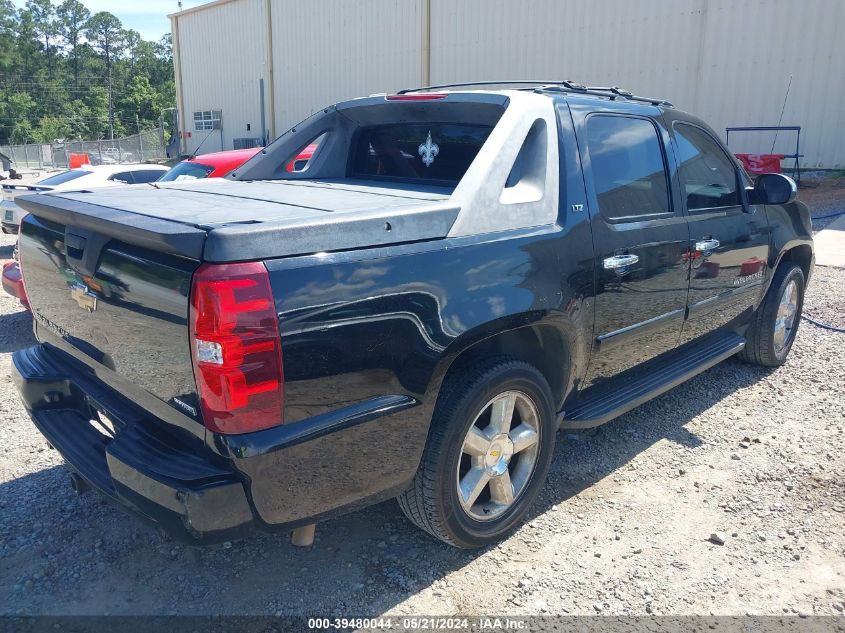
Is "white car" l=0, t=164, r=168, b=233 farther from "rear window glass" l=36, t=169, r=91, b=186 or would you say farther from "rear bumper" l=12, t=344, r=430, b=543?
"rear bumper" l=12, t=344, r=430, b=543

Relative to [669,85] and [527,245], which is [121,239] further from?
[669,85]

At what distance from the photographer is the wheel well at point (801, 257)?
16.7 feet

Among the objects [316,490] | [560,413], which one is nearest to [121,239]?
[316,490]

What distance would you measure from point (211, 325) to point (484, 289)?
3.44 feet

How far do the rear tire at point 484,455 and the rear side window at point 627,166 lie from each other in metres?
1.01

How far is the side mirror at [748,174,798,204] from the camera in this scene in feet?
13.9

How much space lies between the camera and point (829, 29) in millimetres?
14070

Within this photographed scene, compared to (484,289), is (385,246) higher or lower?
higher

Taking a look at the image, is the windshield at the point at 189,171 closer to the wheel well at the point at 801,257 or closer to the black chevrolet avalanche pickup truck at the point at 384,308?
the black chevrolet avalanche pickup truck at the point at 384,308

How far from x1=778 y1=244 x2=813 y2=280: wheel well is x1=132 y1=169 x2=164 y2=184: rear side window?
25.8ft

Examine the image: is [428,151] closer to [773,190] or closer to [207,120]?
[773,190]

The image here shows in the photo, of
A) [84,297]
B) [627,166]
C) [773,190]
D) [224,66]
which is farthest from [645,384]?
[224,66]

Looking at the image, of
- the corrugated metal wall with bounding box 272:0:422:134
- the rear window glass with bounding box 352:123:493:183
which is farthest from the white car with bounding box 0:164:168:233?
the corrugated metal wall with bounding box 272:0:422:134

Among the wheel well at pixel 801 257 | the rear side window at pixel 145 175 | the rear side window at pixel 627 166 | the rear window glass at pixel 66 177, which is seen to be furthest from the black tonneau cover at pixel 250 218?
the rear window glass at pixel 66 177
